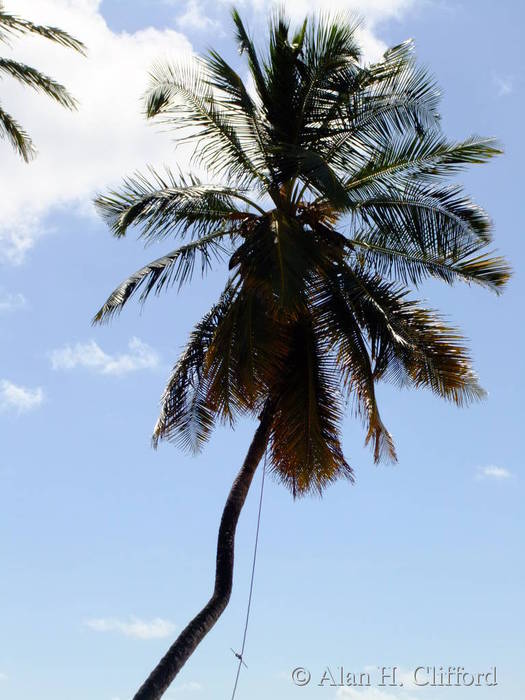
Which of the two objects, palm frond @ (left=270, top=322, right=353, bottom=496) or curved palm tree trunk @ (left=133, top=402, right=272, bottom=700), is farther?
palm frond @ (left=270, top=322, right=353, bottom=496)

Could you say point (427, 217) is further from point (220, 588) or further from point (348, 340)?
point (220, 588)

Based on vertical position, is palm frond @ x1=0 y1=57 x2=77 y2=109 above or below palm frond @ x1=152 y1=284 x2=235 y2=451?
above

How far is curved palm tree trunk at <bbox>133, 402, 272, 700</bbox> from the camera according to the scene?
42.4 feet

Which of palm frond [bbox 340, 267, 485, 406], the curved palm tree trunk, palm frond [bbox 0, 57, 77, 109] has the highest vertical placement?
Result: palm frond [bbox 0, 57, 77, 109]

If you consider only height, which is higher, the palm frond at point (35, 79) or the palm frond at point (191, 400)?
the palm frond at point (35, 79)

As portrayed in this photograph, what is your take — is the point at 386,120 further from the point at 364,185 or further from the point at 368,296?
the point at 368,296

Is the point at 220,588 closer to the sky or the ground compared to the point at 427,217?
closer to the ground

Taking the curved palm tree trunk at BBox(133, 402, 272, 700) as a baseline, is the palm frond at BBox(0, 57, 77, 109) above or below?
above

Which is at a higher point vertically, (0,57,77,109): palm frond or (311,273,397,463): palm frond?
(0,57,77,109): palm frond

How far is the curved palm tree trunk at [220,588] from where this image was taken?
12.9 metres

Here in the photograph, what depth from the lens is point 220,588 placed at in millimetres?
14250

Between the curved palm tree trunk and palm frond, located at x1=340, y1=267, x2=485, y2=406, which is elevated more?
palm frond, located at x1=340, y1=267, x2=485, y2=406

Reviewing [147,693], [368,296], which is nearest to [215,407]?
[368,296]

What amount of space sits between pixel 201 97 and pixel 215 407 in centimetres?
478
